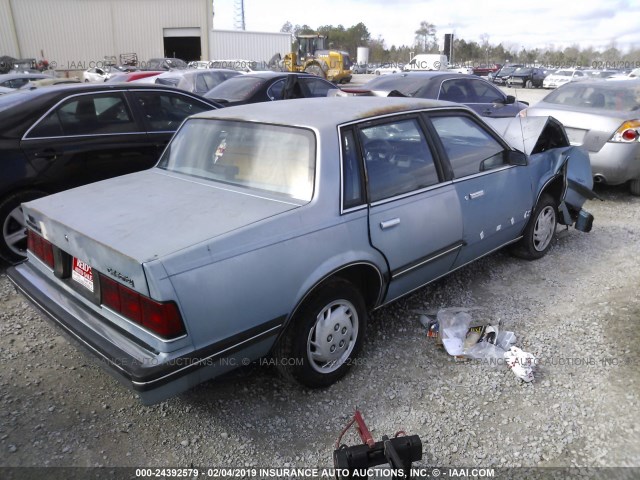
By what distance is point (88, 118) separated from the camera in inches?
189

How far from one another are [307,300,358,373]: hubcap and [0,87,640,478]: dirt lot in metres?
0.17

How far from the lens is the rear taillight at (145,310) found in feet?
7.02

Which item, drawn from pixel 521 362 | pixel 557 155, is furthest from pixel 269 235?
pixel 557 155

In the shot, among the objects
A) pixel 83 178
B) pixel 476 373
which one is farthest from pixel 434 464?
pixel 83 178

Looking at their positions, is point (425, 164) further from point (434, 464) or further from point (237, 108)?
point (434, 464)

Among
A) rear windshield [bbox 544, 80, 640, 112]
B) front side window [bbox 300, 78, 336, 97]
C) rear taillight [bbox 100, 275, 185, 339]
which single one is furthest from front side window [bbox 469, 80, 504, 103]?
rear taillight [bbox 100, 275, 185, 339]

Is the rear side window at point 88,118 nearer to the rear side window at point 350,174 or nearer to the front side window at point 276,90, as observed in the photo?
the rear side window at point 350,174

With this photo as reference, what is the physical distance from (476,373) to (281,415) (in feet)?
4.10

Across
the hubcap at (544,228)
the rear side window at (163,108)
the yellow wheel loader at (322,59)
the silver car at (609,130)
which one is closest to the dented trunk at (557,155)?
the hubcap at (544,228)

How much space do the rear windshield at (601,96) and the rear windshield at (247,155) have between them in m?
6.02

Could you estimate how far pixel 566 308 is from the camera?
394cm

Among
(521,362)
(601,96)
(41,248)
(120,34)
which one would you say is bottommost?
(521,362)

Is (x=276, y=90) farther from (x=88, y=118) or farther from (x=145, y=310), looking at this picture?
(x=145, y=310)

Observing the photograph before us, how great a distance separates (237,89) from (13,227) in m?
5.39
